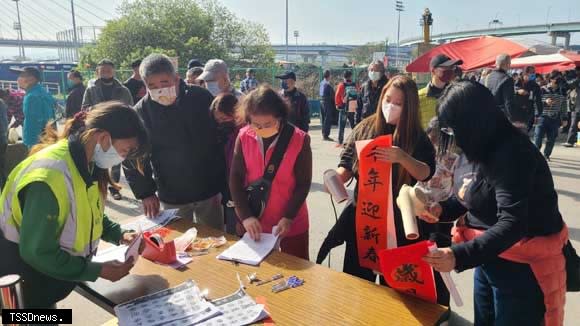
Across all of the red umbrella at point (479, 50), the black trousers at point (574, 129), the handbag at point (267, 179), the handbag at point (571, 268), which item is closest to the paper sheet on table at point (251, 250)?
the handbag at point (267, 179)

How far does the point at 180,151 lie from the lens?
7.94 feet

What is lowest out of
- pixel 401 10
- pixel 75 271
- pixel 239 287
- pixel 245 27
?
pixel 239 287

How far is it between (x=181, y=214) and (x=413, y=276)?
1.53 metres

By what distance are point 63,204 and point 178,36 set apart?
22.0 meters

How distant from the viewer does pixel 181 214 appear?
2.55 m

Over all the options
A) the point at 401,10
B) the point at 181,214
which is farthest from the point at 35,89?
the point at 401,10

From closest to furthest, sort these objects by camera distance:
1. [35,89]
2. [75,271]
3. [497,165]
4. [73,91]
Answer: [497,165] → [75,271] → [35,89] → [73,91]

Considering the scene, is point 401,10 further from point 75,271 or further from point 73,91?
point 75,271

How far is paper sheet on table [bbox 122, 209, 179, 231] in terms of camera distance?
7.35 ft

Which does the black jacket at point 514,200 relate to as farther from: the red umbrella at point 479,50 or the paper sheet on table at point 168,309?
the red umbrella at point 479,50

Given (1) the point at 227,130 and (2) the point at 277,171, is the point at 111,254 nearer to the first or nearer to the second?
(2) the point at 277,171

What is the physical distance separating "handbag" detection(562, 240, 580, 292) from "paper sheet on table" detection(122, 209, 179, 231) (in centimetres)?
184

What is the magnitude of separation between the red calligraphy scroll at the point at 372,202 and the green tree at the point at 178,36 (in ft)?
62.2

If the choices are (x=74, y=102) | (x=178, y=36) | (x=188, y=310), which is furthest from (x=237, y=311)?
(x=178, y=36)
